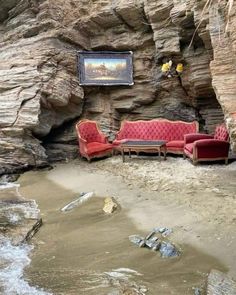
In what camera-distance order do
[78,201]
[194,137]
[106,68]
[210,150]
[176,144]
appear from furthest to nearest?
[106,68] < [176,144] < [194,137] < [210,150] < [78,201]

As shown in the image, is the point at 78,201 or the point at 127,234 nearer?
the point at 127,234

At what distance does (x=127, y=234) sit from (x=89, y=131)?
6.08m

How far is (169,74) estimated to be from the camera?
415 inches

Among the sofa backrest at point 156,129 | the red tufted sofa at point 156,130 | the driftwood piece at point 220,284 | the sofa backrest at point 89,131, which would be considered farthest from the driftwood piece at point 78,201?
the sofa backrest at point 156,129

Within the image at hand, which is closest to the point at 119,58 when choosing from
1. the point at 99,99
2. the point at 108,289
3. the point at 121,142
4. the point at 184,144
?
the point at 99,99

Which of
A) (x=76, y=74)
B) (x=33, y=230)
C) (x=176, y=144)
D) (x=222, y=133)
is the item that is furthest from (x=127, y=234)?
(x=76, y=74)

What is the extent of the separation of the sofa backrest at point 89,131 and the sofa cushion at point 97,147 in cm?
26

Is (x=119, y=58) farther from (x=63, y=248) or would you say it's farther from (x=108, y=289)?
(x=108, y=289)

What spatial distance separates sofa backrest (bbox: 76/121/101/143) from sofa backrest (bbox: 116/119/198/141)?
656 mm

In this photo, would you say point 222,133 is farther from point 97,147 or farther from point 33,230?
point 33,230

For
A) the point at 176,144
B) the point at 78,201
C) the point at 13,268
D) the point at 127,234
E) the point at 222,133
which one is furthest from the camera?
the point at 176,144

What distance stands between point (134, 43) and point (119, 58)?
66 cm

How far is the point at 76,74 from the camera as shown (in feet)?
35.5

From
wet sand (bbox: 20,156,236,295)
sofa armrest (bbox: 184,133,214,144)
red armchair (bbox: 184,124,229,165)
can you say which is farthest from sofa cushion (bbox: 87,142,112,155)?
red armchair (bbox: 184,124,229,165)
